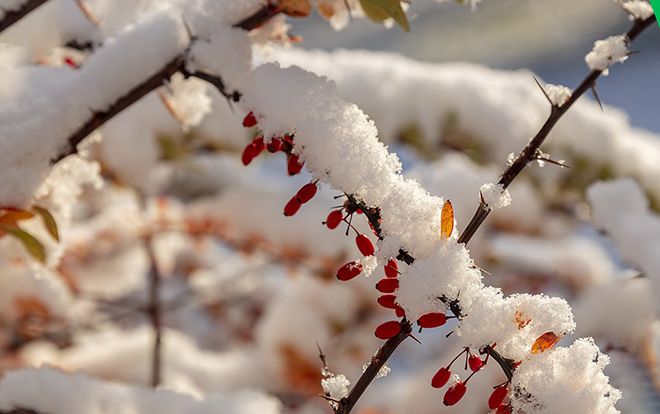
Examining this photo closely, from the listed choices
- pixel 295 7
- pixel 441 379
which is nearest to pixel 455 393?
pixel 441 379

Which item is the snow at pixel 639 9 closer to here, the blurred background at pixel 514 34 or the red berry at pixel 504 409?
the red berry at pixel 504 409

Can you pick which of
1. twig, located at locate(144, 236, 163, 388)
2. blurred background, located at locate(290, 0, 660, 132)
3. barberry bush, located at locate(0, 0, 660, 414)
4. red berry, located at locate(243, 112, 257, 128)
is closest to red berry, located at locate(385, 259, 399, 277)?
barberry bush, located at locate(0, 0, 660, 414)

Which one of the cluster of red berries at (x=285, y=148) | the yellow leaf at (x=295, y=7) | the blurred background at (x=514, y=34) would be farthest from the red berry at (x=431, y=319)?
the blurred background at (x=514, y=34)

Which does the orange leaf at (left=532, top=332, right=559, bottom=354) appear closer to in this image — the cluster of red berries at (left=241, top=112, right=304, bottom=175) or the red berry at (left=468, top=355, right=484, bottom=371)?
the red berry at (left=468, top=355, right=484, bottom=371)

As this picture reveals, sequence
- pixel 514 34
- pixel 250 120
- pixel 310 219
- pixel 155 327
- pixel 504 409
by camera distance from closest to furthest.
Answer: pixel 504 409
pixel 250 120
pixel 155 327
pixel 310 219
pixel 514 34

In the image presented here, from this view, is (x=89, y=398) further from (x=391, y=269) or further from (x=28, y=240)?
(x=391, y=269)

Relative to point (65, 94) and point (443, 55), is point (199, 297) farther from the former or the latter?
point (443, 55)
